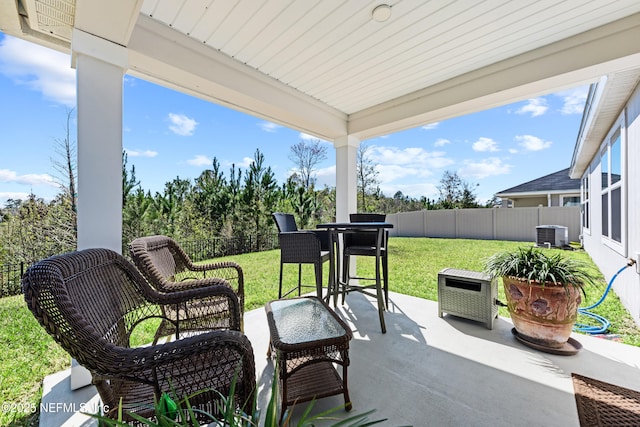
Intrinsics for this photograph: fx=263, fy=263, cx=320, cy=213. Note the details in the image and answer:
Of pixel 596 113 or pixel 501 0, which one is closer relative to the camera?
pixel 501 0

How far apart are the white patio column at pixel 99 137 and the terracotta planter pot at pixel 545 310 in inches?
137

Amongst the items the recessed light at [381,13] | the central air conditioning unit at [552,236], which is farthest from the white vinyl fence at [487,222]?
the recessed light at [381,13]

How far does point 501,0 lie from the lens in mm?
1931

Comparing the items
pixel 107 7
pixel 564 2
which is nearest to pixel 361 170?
pixel 564 2

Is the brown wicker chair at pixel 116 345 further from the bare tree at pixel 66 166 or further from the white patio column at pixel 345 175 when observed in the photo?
the bare tree at pixel 66 166

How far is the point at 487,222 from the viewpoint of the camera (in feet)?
36.5

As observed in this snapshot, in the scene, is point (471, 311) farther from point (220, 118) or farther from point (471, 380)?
point (220, 118)

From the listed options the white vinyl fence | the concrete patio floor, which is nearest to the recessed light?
the concrete patio floor

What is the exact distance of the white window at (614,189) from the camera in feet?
11.2

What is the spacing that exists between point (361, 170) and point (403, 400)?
11.5 metres

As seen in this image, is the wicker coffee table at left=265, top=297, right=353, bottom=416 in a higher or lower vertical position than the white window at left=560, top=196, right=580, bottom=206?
lower

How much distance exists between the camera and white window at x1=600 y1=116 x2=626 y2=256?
340 cm

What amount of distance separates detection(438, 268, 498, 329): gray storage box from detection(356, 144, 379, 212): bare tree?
931cm

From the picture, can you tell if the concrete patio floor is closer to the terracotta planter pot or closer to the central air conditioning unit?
the terracotta planter pot
